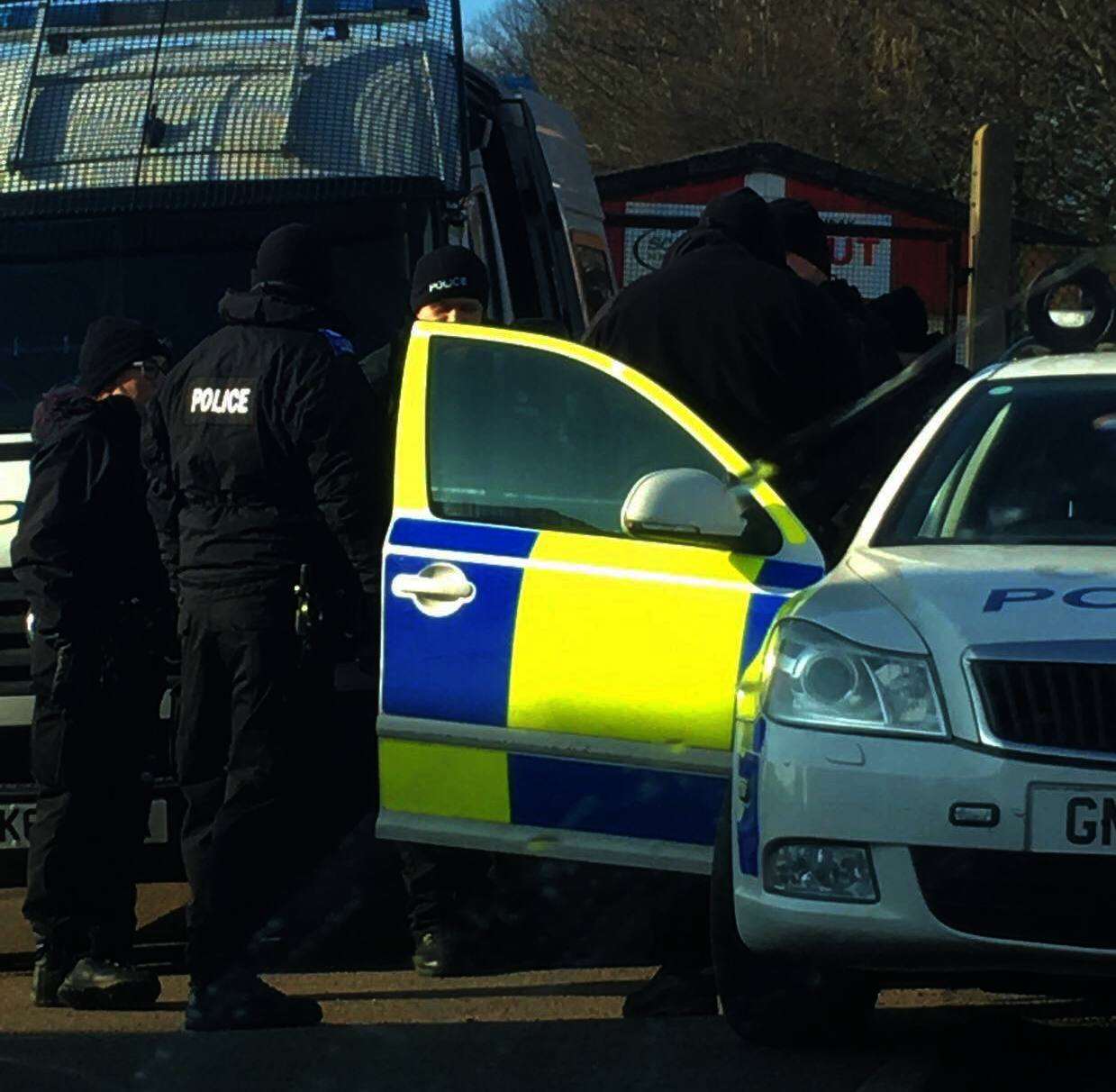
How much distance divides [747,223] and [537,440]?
111 cm

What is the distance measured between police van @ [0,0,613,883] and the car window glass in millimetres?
1708

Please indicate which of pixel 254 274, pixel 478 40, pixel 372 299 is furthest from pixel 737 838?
pixel 478 40

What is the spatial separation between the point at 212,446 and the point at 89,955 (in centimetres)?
138

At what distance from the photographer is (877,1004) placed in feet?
19.2

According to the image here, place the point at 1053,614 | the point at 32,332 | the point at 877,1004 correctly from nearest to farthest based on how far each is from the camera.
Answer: the point at 1053,614
the point at 877,1004
the point at 32,332

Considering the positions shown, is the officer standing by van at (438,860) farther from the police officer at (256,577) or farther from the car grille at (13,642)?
the car grille at (13,642)

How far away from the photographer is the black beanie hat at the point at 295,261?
6148 mm

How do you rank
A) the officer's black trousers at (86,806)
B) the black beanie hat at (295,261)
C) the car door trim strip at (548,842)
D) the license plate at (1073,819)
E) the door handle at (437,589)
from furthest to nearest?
the officer's black trousers at (86,806) < the black beanie hat at (295,261) < the door handle at (437,589) < the car door trim strip at (548,842) < the license plate at (1073,819)

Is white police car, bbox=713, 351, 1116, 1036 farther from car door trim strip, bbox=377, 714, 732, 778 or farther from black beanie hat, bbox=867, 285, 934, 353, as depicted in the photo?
black beanie hat, bbox=867, 285, 934, 353

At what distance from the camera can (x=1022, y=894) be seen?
4.48 metres

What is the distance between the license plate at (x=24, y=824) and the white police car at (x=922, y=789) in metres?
2.15

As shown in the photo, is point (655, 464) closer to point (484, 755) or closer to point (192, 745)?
point (484, 755)

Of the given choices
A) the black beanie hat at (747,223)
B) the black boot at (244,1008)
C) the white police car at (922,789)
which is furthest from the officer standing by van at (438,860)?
the white police car at (922,789)

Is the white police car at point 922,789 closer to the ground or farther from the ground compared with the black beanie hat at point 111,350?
closer to the ground
